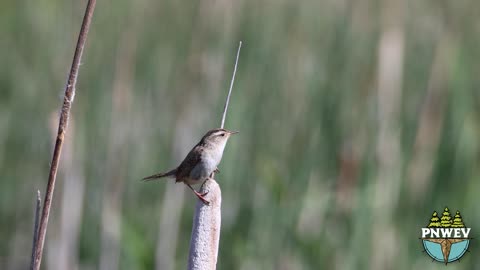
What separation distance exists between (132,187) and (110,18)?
3.09 feet

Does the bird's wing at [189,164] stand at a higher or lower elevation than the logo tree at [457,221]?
higher

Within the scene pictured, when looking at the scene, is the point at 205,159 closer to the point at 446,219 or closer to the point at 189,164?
the point at 189,164

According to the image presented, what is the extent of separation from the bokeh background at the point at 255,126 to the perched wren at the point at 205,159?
81 centimetres

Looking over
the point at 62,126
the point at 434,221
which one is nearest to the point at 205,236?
the point at 62,126

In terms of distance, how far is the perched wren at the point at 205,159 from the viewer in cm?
254

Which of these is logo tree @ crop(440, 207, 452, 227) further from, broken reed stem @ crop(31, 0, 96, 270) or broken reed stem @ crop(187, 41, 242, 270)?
broken reed stem @ crop(31, 0, 96, 270)

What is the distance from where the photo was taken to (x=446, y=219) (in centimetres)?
311

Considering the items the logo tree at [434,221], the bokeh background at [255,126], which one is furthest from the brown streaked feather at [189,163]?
the logo tree at [434,221]

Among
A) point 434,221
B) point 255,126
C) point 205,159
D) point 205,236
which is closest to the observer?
point 205,236

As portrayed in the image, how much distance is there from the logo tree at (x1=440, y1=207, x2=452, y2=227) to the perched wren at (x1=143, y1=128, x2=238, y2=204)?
39.7 inches

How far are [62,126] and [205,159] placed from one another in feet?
4.63

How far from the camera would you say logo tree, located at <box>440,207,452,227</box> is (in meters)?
3.00

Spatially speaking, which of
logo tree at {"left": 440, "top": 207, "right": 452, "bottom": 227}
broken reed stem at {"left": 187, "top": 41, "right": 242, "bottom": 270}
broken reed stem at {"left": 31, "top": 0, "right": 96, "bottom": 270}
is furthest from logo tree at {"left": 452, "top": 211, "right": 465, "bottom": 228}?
broken reed stem at {"left": 31, "top": 0, "right": 96, "bottom": 270}

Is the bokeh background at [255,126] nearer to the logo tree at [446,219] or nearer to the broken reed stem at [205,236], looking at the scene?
the logo tree at [446,219]
